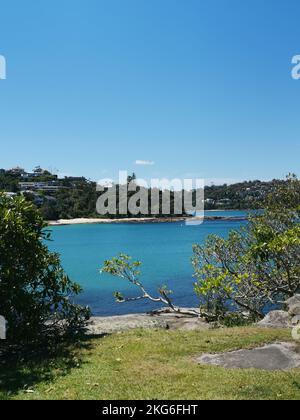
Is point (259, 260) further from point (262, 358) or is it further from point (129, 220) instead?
point (129, 220)

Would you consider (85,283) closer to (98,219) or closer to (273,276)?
(273,276)

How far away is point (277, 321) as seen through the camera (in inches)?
688

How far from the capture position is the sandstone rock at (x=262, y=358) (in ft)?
38.6

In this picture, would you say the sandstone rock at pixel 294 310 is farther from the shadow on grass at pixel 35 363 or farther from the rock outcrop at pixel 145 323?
the shadow on grass at pixel 35 363

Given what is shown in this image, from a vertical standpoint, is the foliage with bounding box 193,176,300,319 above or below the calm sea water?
above

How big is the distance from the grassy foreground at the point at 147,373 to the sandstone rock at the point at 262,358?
1.60 ft

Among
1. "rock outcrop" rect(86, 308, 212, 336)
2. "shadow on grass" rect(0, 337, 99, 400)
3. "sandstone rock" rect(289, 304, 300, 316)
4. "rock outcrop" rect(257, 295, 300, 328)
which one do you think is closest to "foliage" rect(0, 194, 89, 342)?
"shadow on grass" rect(0, 337, 99, 400)

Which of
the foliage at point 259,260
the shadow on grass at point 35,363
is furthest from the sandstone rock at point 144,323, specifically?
the shadow on grass at point 35,363

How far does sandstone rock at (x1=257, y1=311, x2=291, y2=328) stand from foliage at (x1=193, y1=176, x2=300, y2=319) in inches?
64.5

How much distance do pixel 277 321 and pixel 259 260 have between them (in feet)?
15.1

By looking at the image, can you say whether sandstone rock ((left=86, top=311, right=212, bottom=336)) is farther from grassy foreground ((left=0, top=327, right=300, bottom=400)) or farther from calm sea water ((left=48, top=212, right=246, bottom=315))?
calm sea water ((left=48, top=212, right=246, bottom=315))

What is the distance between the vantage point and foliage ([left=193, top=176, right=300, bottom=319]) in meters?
18.1

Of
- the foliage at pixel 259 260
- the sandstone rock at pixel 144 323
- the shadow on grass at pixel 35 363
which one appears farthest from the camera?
the sandstone rock at pixel 144 323
